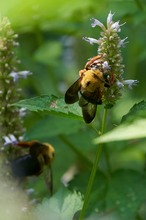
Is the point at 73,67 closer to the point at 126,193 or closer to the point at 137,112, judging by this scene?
the point at 126,193

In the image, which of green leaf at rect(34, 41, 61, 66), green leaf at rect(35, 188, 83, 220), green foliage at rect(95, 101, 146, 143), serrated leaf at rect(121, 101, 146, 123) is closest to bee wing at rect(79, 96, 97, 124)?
serrated leaf at rect(121, 101, 146, 123)

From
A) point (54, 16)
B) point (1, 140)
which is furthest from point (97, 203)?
point (54, 16)

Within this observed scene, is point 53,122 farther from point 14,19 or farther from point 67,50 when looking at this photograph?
point 67,50

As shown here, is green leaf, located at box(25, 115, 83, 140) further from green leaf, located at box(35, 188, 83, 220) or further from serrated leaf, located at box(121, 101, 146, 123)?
serrated leaf, located at box(121, 101, 146, 123)

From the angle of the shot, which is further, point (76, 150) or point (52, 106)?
point (76, 150)

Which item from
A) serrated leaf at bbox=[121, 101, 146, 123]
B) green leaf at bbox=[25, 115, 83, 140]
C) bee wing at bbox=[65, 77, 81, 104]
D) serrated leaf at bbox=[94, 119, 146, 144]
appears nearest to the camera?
serrated leaf at bbox=[94, 119, 146, 144]

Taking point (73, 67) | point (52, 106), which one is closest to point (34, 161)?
point (52, 106)
